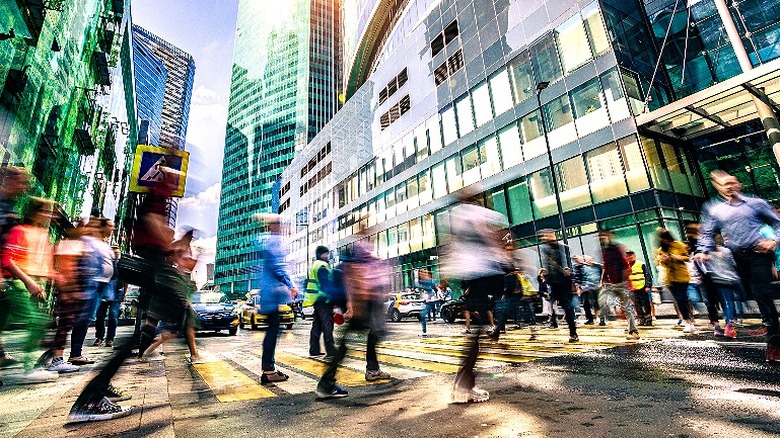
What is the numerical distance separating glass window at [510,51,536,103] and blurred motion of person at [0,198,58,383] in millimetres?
21691

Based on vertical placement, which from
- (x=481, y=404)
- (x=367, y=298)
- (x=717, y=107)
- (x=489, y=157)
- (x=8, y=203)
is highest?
(x=489, y=157)

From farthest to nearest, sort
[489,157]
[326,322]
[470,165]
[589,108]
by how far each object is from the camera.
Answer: [470,165] < [489,157] < [589,108] < [326,322]

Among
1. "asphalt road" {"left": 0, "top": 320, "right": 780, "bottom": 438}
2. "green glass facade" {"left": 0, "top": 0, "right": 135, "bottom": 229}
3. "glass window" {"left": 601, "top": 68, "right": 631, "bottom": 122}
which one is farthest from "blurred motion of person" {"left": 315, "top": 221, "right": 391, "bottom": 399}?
"green glass facade" {"left": 0, "top": 0, "right": 135, "bottom": 229}

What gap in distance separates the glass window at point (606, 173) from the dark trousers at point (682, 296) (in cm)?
1119

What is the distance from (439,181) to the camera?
26891 millimetres

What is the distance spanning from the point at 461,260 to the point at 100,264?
4715 millimetres

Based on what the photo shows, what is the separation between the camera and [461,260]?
3396 millimetres

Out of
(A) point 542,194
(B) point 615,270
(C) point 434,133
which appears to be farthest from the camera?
(C) point 434,133

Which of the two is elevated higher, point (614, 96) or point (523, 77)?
point (523, 77)

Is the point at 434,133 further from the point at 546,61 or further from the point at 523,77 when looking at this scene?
the point at 546,61

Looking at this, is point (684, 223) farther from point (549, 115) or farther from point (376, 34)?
point (376, 34)

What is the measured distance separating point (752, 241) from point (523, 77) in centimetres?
2022

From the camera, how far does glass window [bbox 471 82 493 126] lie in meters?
23.7

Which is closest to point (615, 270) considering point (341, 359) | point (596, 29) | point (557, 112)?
point (341, 359)
